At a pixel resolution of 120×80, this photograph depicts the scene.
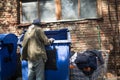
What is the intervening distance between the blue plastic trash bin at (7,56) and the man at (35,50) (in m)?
0.90

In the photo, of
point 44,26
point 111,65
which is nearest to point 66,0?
point 44,26

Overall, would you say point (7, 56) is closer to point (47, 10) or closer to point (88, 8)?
point (47, 10)

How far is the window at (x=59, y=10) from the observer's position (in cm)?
966

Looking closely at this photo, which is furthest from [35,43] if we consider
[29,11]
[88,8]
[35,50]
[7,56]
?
[29,11]

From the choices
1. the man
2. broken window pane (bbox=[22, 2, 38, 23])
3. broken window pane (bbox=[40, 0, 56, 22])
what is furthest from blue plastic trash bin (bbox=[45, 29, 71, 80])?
broken window pane (bbox=[22, 2, 38, 23])

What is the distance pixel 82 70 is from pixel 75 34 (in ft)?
8.72

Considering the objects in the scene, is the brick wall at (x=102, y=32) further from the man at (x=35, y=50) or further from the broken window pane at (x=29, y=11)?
the man at (x=35, y=50)

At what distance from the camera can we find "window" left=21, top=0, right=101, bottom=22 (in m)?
9.66

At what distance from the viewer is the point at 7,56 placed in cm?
867

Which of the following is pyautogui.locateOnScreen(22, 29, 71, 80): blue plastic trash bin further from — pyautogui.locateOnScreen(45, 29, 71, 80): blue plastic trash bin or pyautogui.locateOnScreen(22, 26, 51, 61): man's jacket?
pyautogui.locateOnScreen(22, 26, 51, 61): man's jacket

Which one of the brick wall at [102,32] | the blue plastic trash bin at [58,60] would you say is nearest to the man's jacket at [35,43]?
the blue plastic trash bin at [58,60]

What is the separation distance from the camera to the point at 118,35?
30.5 feet

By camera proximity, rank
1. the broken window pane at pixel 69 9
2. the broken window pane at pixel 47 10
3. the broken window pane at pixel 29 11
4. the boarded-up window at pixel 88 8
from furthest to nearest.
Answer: the broken window pane at pixel 29 11
the broken window pane at pixel 47 10
the broken window pane at pixel 69 9
the boarded-up window at pixel 88 8

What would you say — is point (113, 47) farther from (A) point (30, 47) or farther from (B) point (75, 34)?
(A) point (30, 47)
